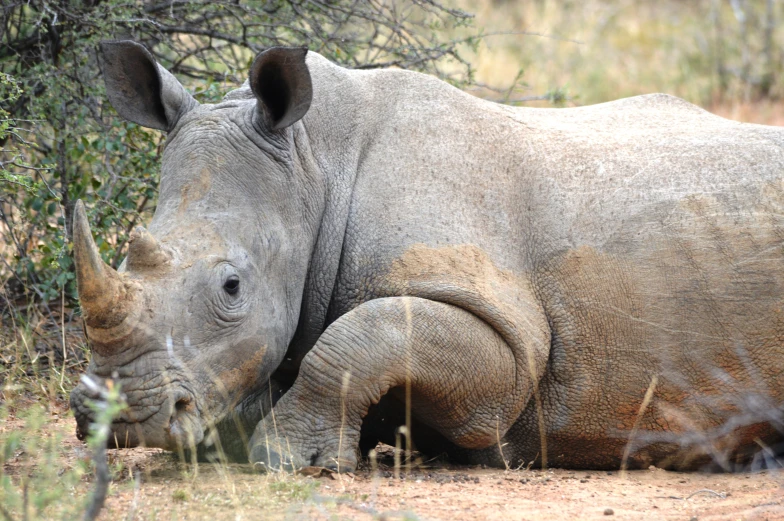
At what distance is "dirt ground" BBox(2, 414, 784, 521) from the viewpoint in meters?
4.06

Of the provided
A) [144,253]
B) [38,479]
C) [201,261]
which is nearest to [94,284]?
[144,253]

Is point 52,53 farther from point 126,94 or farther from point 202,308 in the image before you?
point 202,308

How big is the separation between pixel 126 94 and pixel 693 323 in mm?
2974

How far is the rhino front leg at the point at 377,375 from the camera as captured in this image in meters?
4.70

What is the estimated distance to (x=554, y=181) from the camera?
5375 mm

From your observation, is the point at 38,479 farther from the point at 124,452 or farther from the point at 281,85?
the point at 281,85

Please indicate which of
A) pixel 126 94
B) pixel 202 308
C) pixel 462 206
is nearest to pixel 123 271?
pixel 202 308

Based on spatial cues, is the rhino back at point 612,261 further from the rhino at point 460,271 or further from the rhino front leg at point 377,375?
the rhino front leg at point 377,375

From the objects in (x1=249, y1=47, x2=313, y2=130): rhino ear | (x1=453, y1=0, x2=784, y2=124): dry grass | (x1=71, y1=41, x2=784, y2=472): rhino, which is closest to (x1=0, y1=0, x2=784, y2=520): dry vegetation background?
→ (x1=71, y1=41, x2=784, y2=472): rhino

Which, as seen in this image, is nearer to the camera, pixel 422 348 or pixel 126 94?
pixel 422 348

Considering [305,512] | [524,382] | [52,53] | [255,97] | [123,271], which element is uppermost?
[52,53]

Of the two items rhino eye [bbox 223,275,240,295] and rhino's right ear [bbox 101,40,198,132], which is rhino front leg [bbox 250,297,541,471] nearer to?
rhino eye [bbox 223,275,240,295]

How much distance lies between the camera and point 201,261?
4645 mm

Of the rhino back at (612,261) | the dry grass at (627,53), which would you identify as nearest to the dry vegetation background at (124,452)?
the rhino back at (612,261)
